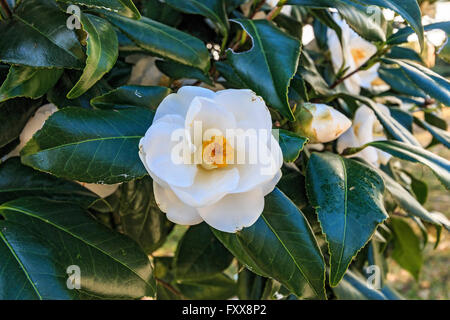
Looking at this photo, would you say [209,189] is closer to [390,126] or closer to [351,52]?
[390,126]

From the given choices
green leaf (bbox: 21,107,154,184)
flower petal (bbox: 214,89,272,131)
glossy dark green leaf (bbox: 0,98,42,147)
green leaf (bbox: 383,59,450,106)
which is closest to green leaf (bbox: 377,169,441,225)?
green leaf (bbox: 383,59,450,106)

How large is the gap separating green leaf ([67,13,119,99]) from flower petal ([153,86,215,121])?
8cm

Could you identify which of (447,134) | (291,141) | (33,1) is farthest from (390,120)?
(33,1)

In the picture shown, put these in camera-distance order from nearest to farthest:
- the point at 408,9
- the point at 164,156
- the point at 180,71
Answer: the point at 164,156 → the point at 408,9 → the point at 180,71

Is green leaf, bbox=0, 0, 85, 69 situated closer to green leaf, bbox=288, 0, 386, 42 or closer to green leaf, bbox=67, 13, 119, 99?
green leaf, bbox=67, 13, 119, 99

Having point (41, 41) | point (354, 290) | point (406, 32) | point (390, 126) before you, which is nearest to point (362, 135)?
point (390, 126)

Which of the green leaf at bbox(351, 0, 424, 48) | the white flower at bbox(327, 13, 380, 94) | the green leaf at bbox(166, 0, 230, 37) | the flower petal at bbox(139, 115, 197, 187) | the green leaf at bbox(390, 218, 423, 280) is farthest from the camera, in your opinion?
the green leaf at bbox(390, 218, 423, 280)

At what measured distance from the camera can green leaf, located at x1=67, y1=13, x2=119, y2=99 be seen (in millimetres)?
537

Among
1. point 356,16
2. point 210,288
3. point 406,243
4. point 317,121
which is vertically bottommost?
point 210,288

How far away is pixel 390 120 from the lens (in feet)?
2.49

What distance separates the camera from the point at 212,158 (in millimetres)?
546

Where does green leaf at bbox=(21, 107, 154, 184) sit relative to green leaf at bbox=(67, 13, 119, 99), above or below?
below

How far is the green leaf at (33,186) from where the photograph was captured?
649 millimetres

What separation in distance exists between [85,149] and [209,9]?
12.1 inches
